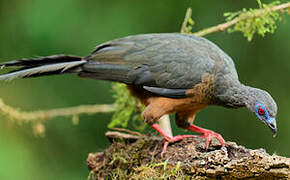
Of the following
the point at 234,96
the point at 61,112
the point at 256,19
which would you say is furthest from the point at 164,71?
the point at 61,112

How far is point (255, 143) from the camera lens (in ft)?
21.4

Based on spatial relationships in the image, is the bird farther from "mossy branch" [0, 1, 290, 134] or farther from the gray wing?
"mossy branch" [0, 1, 290, 134]

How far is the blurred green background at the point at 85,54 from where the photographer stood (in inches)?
250

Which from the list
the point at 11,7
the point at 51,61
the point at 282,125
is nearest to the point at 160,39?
the point at 51,61

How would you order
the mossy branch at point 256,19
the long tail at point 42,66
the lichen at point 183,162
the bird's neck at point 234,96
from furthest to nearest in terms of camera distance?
the mossy branch at point 256,19 → the bird's neck at point 234,96 → the long tail at point 42,66 → the lichen at point 183,162

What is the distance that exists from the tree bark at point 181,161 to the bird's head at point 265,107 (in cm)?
56

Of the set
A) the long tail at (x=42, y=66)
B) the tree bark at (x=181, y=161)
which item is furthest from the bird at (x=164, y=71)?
the tree bark at (x=181, y=161)

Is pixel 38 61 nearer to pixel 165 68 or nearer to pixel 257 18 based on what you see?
pixel 165 68

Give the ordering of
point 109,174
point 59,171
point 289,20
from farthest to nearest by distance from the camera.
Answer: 1. point 59,171
2. point 289,20
3. point 109,174

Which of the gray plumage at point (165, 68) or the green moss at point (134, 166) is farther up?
the gray plumage at point (165, 68)

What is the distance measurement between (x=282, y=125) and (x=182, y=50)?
288 centimetres

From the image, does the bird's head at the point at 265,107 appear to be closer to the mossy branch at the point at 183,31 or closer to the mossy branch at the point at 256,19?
the mossy branch at the point at 183,31

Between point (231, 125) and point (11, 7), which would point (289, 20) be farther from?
point (11, 7)

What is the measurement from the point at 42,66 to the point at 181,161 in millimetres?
1769
